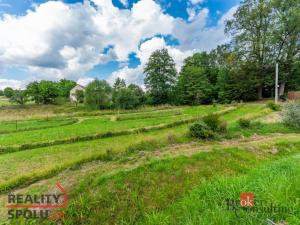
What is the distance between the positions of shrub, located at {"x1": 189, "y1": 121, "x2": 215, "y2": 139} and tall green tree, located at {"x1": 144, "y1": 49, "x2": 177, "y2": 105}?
3620 cm

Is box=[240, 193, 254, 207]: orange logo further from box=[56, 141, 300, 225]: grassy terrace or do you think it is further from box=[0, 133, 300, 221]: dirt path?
box=[0, 133, 300, 221]: dirt path

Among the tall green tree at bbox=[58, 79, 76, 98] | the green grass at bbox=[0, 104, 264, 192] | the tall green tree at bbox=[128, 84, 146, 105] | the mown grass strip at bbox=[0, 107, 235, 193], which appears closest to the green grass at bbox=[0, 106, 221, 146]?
the green grass at bbox=[0, 104, 264, 192]

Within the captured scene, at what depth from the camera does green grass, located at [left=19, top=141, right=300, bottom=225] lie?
11.5 feet

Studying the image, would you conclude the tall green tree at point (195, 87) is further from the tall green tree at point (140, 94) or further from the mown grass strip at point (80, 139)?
the mown grass strip at point (80, 139)

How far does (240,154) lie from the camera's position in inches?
285

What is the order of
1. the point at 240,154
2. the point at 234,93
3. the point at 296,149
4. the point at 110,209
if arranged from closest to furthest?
1. the point at 110,209
2. the point at 240,154
3. the point at 296,149
4. the point at 234,93

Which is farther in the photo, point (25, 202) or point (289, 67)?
point (289, 67)

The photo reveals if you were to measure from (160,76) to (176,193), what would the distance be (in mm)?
43644

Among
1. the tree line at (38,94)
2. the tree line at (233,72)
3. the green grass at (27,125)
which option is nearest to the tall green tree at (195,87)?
the tree line at (233,72)

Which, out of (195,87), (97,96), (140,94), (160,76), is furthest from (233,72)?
(97,96)

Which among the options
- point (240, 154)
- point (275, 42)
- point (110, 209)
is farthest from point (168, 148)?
point (275, 42)

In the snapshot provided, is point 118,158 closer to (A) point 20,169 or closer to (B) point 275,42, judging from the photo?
(A) point 20,169

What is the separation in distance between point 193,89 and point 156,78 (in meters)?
9.89

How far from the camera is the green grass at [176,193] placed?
3.51 m
